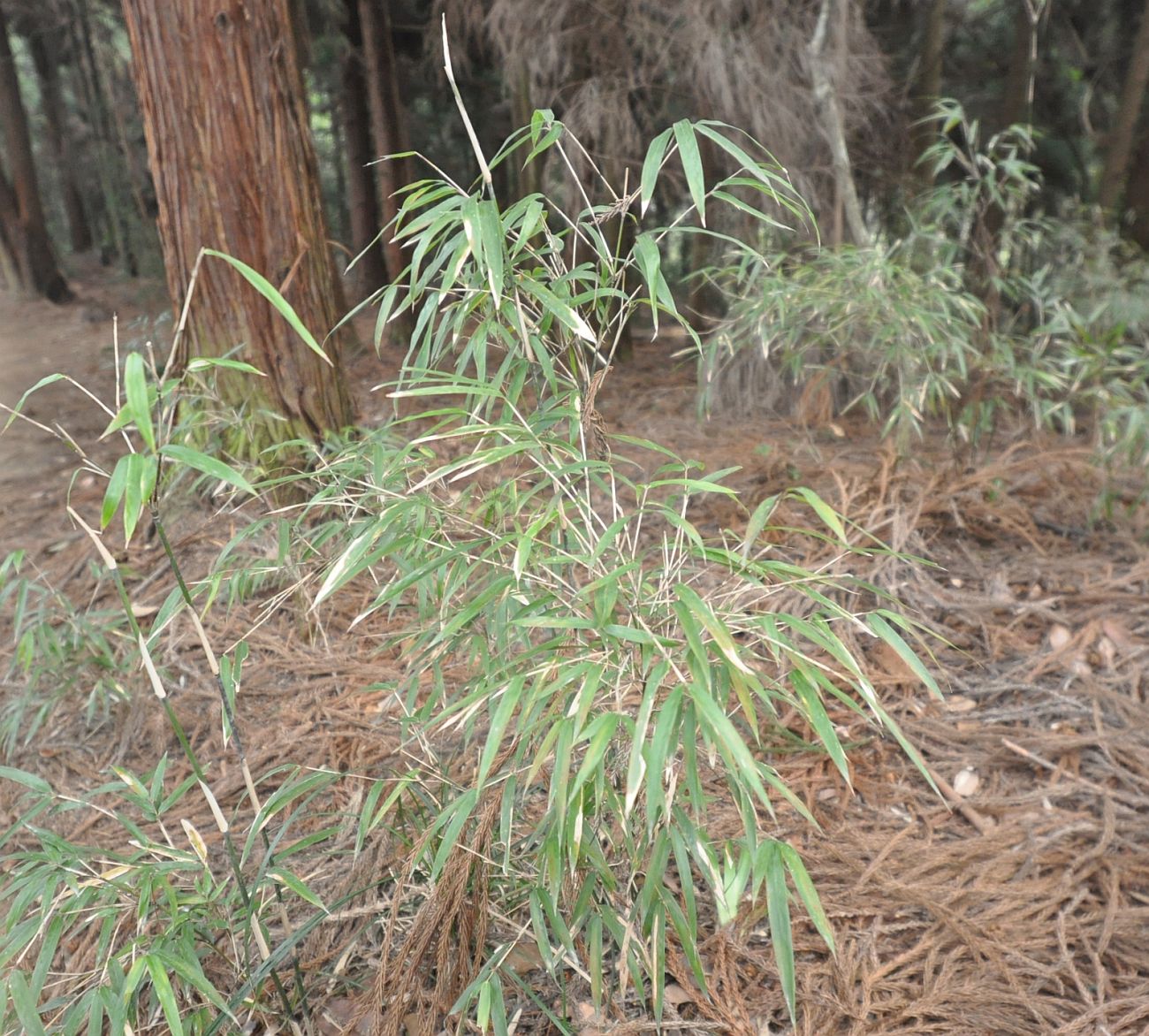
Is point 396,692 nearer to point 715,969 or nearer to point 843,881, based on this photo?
point 715,969

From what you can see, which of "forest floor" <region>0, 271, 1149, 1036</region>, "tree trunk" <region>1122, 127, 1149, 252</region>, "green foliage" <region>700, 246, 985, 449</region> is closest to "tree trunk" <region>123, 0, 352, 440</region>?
"forest floor" <region>0, 271, 1149, 1036</region>

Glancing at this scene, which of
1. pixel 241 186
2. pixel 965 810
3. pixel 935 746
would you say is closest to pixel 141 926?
pixel 965 810

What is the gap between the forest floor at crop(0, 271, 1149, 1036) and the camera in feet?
4.82

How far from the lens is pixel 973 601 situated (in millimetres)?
2551

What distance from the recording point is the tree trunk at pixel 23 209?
886 centimetres

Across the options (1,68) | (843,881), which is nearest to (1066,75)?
(843,881)

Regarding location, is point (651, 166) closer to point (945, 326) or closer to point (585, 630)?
point (585, 630)

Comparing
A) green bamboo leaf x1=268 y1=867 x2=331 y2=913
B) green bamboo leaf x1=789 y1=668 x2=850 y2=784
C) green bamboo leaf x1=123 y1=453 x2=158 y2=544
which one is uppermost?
green bamboo leaf x1=123 y1=453 x2=158 y2=544

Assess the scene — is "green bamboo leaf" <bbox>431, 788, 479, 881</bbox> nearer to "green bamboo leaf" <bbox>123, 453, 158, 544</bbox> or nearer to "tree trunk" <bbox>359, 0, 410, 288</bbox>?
"green bamboo leaf" <bbox>123, 453, 158, 544</bbox>

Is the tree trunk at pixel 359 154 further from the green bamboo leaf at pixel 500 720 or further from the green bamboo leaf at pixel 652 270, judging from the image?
the green bamboo leaf at pixel 500 720

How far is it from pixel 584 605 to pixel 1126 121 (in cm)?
564

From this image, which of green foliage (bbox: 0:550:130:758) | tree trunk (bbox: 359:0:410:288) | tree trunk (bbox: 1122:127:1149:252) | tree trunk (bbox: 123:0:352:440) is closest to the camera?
green foliage (bbox: 0:550:130:758)

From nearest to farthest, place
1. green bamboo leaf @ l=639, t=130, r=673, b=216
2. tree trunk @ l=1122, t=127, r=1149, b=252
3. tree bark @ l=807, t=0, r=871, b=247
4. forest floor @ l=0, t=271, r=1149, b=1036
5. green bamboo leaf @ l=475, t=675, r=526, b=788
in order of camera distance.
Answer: green bamboo leaf @ l=475, t=675, r=526, b=788
green bamboo leaf @ l=639, t=130, r=673, b=216
forest floor @ l=0, t=271, r=1149, b=1036
tree bark @ l=807, t=0, r=871, b=247
tree trunk @ l=1122, t=127, r=1149, b=252

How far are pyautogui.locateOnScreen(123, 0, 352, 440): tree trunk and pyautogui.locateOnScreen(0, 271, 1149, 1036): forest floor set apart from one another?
0.53m
